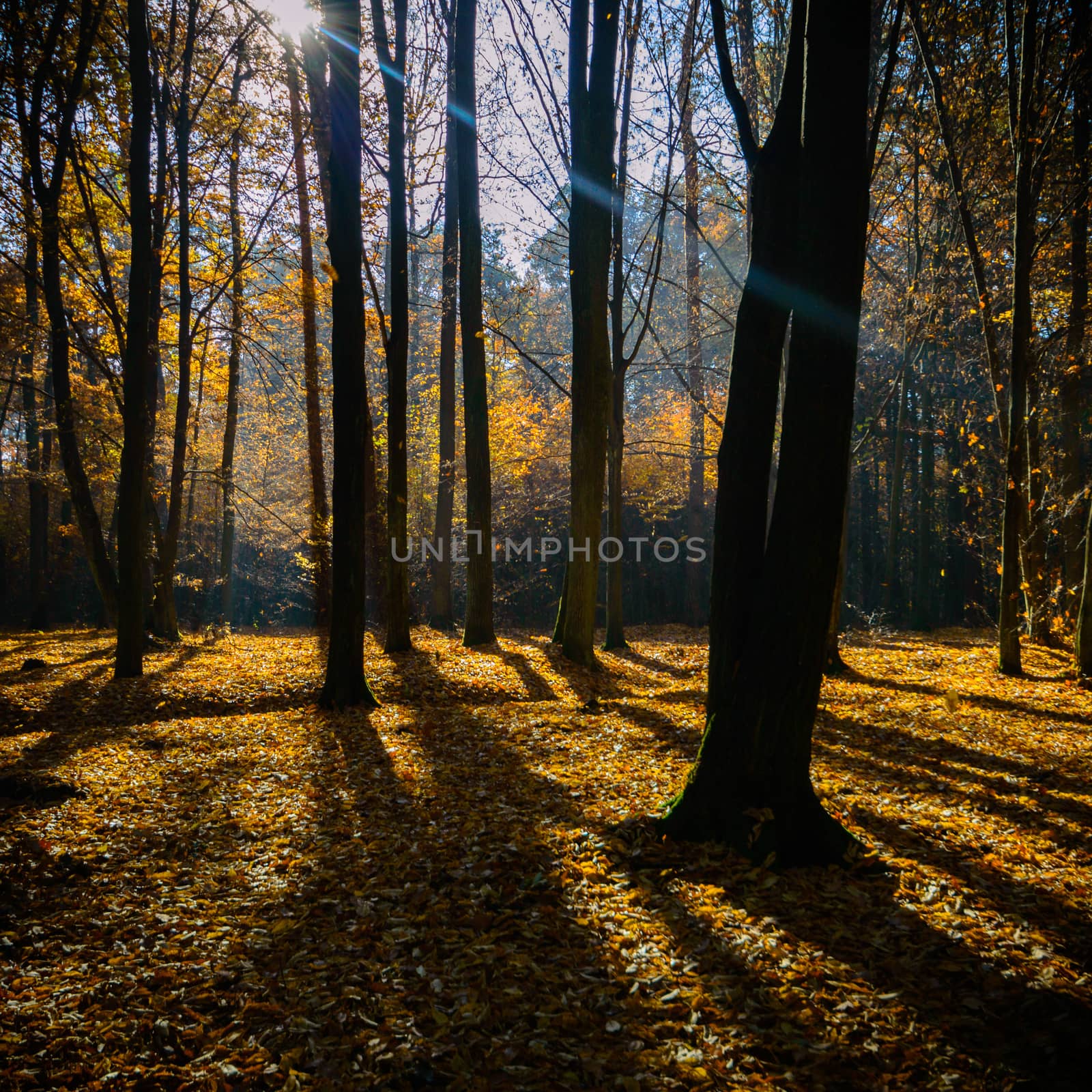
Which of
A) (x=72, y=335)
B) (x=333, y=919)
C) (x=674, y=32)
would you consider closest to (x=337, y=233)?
(x=674, y=32)

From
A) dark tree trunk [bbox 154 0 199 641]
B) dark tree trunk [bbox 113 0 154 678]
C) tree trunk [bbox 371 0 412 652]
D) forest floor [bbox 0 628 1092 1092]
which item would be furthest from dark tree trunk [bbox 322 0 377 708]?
dark tree trunk [bbox 154 0 199 641]

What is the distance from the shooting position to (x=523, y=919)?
3092mm

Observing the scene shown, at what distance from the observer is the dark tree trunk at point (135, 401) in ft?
28.0

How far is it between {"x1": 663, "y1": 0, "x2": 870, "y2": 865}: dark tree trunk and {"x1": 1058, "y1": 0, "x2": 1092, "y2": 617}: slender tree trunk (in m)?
6.23

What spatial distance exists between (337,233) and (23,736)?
5.71m

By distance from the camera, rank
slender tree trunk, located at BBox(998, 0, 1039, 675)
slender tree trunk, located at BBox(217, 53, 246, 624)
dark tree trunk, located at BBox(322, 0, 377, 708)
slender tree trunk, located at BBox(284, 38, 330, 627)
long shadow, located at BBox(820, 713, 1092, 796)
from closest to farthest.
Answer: long shadow, located at BBox(820, 713, 1092, 796) < dark tree trunk, located at BBox(322, 0, 377, 708) < slender tree trunk, located at BBox(998, 0, 1039, 675) < slender tree trunk, located at BBox(217, 53, 246, 624) < slender tree trunk, located at BBox(284, 38, 330, 627)

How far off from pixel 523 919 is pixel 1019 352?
26.8 feet

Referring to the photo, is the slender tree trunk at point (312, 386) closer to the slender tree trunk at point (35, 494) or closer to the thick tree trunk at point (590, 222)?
the slender tree trunk at point (35, 494)

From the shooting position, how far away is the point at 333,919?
314cm

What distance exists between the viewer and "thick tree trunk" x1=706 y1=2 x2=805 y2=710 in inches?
143

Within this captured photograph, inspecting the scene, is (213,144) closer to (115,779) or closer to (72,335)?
(72,335)

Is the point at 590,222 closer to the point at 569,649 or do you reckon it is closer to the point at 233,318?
the point at 569,649

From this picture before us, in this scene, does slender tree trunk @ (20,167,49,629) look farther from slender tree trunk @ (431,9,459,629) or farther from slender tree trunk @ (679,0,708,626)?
slender tree trunk @ (679,0,708,626)

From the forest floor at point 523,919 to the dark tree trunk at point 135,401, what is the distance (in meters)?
2.76
